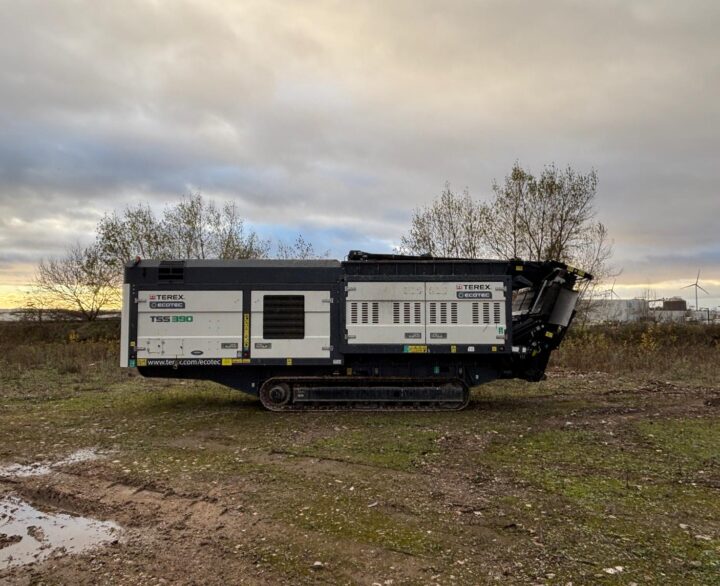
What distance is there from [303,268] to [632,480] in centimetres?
605

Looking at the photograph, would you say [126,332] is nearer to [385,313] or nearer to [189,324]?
[189,324]

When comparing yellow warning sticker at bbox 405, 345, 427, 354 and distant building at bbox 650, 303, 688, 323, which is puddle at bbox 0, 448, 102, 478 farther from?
distant building at bbox 650, 303, 688, 323

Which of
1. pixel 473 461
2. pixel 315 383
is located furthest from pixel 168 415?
pixel 473 461

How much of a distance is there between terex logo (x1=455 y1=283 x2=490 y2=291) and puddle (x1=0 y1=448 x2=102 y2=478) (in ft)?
19.9

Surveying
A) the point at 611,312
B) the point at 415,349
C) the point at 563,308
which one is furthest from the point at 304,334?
the point at 611,312

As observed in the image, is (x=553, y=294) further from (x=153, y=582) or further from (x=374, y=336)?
(x=153, y=582)

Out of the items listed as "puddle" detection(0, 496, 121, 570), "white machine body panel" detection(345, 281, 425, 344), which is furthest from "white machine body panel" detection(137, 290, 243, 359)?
"puddle" detection(0, 496, 121, 570)

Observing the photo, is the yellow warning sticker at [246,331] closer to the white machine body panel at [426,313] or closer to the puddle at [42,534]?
the white machine body panel at [426,313]

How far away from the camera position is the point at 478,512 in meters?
4.77

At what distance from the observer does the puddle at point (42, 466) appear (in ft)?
20.4

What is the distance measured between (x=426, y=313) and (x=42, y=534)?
6.44m

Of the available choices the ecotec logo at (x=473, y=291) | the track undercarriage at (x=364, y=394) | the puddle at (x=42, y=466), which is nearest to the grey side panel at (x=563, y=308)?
the ecotec logo at (x=473, y=291)

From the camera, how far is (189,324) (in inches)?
372

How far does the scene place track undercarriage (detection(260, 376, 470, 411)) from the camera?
31.6 ft
